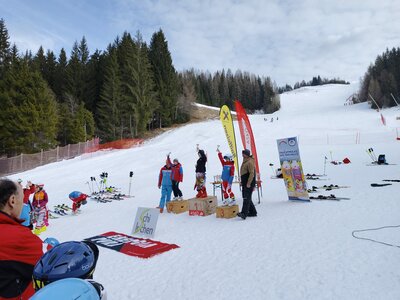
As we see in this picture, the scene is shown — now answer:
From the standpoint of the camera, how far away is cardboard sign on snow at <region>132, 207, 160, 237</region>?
8019 mm

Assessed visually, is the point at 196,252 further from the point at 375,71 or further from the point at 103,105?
the point at 375,71

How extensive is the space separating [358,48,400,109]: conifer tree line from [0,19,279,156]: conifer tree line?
4455 centimetres

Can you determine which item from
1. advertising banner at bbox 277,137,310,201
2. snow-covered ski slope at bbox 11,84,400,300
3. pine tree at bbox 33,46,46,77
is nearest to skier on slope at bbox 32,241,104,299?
snow-covered ski slope at bbox 11,84,400,300

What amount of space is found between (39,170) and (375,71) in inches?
3503

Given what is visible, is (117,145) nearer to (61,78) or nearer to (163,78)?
(163,78)

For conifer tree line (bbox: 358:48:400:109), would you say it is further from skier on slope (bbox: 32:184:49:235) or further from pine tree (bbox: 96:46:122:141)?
skier on slope (bbox: 32:184:49:235)

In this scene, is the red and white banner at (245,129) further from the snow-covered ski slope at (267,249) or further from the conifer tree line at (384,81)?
the conifer tree line at (384,81)

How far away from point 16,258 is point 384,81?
89.4 metres

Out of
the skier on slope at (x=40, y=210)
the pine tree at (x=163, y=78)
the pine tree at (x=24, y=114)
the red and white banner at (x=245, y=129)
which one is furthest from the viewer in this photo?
the pine tree at (x=163, y=78)

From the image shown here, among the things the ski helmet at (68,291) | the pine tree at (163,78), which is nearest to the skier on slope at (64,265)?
the ski helmet at (68,291)

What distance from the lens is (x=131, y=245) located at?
7.21 m

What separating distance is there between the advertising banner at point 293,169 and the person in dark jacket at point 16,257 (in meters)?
9.91

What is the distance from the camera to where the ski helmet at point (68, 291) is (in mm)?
1469

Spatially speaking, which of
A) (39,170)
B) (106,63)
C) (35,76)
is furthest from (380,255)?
(106,63)
